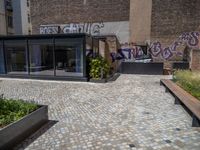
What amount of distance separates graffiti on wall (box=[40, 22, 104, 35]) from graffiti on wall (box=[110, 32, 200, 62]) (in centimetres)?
291

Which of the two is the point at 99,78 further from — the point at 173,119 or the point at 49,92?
the point at 173,119

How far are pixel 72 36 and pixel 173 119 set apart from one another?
778 cm

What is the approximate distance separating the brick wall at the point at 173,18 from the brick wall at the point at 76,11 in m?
2.54

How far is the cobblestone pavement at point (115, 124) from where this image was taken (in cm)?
378

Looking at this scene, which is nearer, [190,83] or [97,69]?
[190,83]

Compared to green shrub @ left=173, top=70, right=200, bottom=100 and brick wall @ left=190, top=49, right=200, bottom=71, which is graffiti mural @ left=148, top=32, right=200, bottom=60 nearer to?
brick wall @ left=190, top=49, right=200, bottom=71

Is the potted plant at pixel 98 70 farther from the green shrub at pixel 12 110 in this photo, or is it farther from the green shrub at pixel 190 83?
the green shrub at pixel 12 110

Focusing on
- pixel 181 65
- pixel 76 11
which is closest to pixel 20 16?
pixel 76 11

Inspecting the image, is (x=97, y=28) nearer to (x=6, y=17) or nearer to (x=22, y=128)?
(x=22, y=128)

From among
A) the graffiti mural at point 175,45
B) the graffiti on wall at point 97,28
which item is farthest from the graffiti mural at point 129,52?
the graffiti mural at point 175,45

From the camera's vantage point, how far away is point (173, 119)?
5066 mm

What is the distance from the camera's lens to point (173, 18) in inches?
626

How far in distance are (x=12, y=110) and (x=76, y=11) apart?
1529 cm

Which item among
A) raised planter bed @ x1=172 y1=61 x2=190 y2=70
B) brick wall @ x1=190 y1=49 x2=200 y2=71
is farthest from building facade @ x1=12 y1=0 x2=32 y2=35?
brick wall @ x1=190 y1=49 x2=200 y2=71
